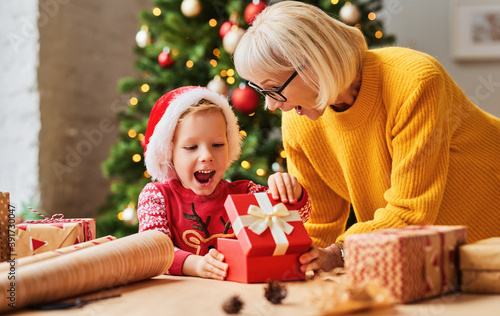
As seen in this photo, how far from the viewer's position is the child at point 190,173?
129cm

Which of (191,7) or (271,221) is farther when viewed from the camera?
(191,7)

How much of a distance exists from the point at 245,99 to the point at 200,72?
405mm

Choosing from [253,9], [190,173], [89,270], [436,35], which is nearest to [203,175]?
[190,173]

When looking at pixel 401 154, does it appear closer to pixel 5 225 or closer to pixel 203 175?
pixel 203 175

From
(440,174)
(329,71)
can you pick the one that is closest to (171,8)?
(329,71)

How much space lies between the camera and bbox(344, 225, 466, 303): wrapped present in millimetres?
763

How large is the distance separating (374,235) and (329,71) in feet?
1.85

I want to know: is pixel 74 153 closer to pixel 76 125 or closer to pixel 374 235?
pixel 76 125

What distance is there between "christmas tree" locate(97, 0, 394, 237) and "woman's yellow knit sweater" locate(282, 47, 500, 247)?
789mm

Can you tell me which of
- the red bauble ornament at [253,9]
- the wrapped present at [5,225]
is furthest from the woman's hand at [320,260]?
the red bauble ornament at [253,9]

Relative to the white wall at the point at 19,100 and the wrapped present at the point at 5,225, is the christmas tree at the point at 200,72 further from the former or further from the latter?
the wrapped present at the point at 5,225

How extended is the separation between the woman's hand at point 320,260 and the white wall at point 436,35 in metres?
2.44

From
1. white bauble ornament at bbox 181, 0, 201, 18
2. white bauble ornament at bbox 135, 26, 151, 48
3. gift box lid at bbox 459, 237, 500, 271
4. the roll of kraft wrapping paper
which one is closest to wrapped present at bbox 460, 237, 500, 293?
gift box lid at bbox 459, 237, 500, 271

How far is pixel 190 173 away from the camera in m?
1.33
